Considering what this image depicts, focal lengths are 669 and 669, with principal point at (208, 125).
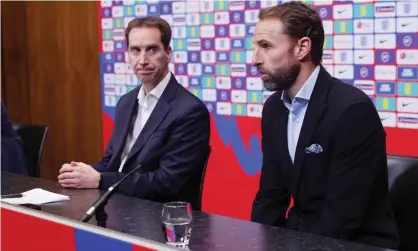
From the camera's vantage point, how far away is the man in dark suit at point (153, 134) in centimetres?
250

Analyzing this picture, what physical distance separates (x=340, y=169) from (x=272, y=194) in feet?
1.10

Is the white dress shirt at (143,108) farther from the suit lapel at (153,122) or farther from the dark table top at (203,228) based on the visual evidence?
the dark table top at (203,228)

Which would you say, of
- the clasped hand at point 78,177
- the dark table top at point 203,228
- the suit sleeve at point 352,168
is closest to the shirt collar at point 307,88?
the suit sleeve at point 352,168

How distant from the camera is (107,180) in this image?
2.46 meters

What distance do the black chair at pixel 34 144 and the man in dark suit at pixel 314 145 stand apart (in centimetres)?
148

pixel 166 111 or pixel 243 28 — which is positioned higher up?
pixel 243 28

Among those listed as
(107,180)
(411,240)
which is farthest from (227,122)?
(411,240)

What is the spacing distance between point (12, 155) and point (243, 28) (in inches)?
56.5

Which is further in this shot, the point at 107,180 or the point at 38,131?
the point at 38,131

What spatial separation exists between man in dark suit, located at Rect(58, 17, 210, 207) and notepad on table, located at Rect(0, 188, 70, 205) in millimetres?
130

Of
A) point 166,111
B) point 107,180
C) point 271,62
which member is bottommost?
point 107,180

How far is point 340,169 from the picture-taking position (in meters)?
2.02

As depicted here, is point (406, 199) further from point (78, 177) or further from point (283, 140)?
point (78, 177)

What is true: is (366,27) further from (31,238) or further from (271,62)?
(31,238)
